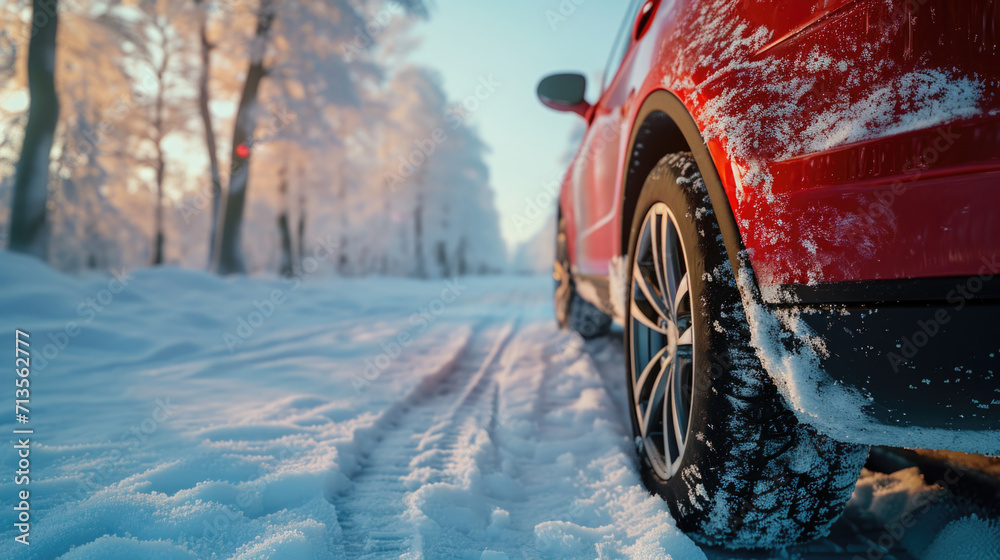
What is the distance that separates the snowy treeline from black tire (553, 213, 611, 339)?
8.17 m

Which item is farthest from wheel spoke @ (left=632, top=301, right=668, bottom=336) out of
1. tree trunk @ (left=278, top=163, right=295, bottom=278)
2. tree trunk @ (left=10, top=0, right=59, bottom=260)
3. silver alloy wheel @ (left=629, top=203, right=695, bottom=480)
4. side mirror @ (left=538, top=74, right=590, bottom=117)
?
tree trunk @ (left=278, top=163, right=295, bottom=278)

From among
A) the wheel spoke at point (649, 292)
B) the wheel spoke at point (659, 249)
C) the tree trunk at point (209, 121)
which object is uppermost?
the tree trunk at point (209, 121)

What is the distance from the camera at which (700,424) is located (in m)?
1.15

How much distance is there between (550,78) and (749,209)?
2156mm

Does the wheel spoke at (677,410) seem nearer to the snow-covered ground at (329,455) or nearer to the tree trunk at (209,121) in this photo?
the snow-covered ground at (329,455)

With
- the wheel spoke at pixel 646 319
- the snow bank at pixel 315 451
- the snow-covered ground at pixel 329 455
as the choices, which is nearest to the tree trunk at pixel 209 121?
the snow bank at pixel 315 451

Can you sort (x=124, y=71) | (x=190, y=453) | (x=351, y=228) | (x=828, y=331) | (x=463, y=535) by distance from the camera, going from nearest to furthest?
(x=828, y=331), (x=463, y=535), (x=190, y=453), (x=124, y=71), (x=351, y=228)

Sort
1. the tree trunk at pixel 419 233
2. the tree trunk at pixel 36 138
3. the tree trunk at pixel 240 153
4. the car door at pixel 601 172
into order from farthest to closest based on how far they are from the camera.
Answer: the tree trunk at pixel 419 233, the tree trunk at pixel 240 153, the tree trunk at pixel 36 138, the car door at pixel 601 172

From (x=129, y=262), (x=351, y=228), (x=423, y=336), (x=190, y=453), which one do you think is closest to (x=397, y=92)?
(x=351, y=228)

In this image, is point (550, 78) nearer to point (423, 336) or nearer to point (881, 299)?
point (881, 299)

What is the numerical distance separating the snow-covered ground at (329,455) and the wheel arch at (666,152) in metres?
0.84

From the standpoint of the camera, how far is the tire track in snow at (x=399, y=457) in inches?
52.4

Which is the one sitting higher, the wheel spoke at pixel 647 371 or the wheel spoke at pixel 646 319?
the wheel spoke at pixel 646 319

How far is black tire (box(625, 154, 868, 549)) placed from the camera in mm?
1093
